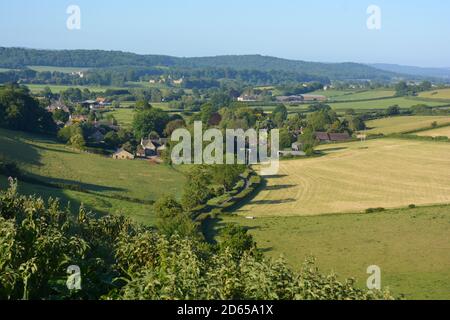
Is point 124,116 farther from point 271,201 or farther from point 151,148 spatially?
point 271,201

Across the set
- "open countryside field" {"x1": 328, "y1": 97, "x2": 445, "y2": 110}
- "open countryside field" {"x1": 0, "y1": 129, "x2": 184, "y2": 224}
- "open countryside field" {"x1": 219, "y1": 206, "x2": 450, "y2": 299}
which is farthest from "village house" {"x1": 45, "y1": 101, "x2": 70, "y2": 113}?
"open countryside field" {"x1": 219, "y1": 206, "x2": 450, "y2": 299}

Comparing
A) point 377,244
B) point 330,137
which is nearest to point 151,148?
A: point 330,137

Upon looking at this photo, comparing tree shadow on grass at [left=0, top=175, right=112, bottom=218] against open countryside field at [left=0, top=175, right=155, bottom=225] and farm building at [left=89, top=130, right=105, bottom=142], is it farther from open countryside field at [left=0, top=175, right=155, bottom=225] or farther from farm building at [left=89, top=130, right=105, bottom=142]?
farm building at [left=89, top=130, right=105, bottom=142]

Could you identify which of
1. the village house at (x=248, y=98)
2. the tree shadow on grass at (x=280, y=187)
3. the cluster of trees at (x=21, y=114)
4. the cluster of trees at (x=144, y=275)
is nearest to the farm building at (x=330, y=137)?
the tree shadow on grass at (x=280, y=187)

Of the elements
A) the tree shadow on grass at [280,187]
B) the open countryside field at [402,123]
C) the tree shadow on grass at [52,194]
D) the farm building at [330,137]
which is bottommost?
the tree shadow on grass at [280,187]

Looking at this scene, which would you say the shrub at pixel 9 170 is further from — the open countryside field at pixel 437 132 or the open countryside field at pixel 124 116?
the open countryside field at pixel 437 132

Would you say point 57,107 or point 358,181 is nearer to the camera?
point 358,181
